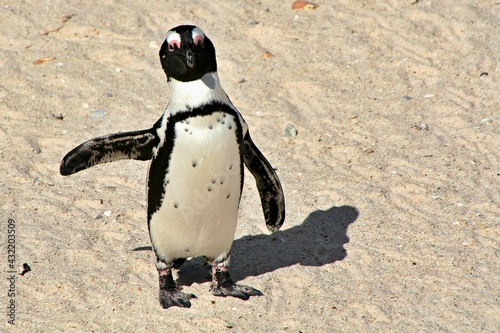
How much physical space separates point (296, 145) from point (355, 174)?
0.54m

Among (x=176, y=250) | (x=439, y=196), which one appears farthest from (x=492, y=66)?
(x=176, y=250)

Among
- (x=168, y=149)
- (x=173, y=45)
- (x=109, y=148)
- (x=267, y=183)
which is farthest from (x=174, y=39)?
(x=267, y=183)

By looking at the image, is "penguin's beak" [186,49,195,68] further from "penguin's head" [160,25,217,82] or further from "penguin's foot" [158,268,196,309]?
"penguin's foot" [158,268,196,309]

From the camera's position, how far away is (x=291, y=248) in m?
4.59

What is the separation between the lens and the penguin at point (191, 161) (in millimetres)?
3637

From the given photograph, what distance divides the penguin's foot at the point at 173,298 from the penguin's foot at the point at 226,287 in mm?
174

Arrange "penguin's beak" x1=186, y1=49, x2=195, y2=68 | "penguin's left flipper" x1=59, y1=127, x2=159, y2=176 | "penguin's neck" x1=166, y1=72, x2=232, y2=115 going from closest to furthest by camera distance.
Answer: "penguin's beak" x1=186, y1=49, x2=195, y2=68 → "penguin's neck" x1=166, y1=72, x2=232, y2=115 → "penguin's left flipper" x1=59, y1=127, x2=159, y2=176

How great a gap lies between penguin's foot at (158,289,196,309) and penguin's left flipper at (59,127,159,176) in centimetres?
71

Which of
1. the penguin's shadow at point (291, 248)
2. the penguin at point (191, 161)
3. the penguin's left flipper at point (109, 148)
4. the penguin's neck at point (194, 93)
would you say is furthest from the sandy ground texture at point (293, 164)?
the penguin's neck at point (194, 93)

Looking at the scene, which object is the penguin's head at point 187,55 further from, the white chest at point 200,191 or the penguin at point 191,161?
the white chest at point 200,191

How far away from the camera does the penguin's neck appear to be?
11.9ft

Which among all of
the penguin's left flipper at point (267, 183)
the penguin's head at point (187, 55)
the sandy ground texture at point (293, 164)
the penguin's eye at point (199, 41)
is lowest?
the sandy ground texture at point (293, 164)

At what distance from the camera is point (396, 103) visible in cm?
598

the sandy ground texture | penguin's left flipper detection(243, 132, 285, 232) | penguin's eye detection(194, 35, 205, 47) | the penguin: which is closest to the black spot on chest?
the penguin
